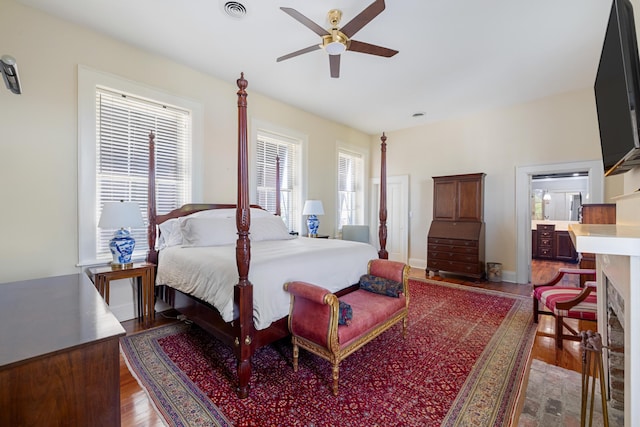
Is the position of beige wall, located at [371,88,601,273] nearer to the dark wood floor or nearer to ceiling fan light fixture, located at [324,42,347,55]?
the dark wood floor

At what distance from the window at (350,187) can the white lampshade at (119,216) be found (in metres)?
3.86

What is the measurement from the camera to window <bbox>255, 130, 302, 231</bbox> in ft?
14.6

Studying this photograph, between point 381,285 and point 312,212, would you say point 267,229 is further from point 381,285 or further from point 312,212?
point 381,285

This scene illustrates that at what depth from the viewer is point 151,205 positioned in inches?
122

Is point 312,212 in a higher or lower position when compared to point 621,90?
lower

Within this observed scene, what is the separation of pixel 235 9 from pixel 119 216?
217 cm

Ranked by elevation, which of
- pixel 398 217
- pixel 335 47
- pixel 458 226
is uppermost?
pixel 335 47

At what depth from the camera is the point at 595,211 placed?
9.75 ft

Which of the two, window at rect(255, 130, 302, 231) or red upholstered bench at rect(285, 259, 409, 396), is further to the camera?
window at rect(255, 130, 302, 231)

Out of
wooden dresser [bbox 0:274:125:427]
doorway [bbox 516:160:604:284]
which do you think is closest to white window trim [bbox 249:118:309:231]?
wooden dresser [bbox 0:274:125:427]

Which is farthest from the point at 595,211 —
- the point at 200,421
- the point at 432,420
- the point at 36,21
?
the point at 36,21

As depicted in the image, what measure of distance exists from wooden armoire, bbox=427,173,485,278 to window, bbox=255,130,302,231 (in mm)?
2597

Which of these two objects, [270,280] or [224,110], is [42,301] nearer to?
A: [270,280]

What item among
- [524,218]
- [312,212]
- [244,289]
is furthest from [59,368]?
[524,218]
